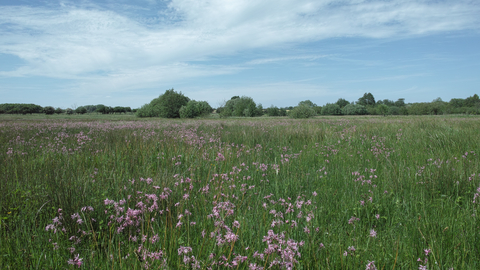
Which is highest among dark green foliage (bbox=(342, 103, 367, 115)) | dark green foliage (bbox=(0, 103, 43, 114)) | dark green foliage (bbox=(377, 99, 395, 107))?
dark green foliage (bbox=(377, 99, 395, 107))

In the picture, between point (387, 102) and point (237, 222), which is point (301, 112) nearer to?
point (237, 222)

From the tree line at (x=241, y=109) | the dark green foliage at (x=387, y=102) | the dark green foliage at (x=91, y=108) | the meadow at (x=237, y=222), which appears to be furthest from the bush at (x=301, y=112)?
the dark green foliage at (x=387, y=102)

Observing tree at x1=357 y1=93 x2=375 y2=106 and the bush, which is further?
tree at x1=357 y1=93 x2=375 y2=106

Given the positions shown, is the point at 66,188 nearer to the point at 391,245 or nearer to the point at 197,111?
the point at 391,245

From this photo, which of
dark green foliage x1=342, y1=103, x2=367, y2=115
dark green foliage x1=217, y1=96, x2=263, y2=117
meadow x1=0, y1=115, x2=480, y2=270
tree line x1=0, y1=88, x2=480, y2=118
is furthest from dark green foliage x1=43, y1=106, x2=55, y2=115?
dark green foliage x1=342, y1=103, x2=367, y2=115

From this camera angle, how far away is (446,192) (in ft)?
12.6

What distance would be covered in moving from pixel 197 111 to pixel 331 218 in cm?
4525

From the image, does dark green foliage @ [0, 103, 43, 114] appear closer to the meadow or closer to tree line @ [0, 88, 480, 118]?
tree line @ [0, 88, 480, 118]

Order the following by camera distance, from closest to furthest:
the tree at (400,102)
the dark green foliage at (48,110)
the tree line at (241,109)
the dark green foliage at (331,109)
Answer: the tree line at (241,109), the dark green foliage at (331,109), the dark green foliage at (48,110), the tree at (400,102)

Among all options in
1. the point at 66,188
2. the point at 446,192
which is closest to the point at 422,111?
the point at 446,192

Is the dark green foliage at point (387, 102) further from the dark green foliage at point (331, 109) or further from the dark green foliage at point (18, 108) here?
the dark green foliage at point (18, 108)

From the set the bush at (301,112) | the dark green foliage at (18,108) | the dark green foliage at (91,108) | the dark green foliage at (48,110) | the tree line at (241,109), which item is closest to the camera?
the bush at (301,112)

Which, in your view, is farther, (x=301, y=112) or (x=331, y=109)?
(x=331, y=109)

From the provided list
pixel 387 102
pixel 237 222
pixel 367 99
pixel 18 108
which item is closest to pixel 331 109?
pixel 367 99
